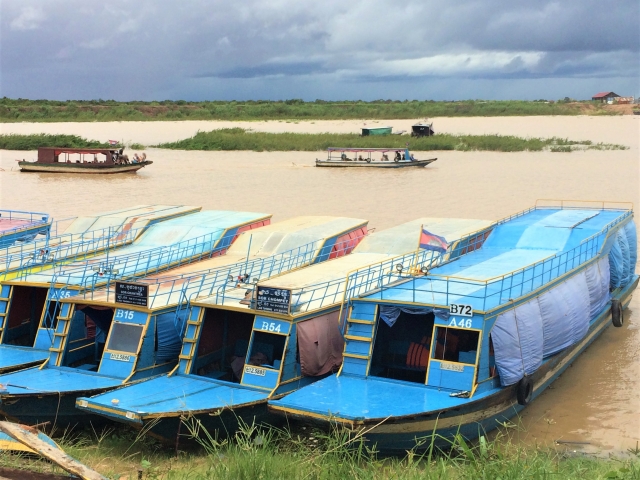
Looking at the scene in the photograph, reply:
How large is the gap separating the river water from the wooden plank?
693cm

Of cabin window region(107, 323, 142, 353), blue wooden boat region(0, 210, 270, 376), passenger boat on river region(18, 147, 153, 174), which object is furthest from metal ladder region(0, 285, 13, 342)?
passenger boat on river region(18, 147, 153, 174)

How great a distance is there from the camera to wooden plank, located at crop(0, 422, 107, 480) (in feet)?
20.6

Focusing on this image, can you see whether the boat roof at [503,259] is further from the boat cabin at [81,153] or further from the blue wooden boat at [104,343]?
the boat cabin at [81,153]

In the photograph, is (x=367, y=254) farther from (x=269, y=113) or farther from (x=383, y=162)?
(x=269, y=113)

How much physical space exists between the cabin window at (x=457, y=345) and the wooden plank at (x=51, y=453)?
579 centimetres

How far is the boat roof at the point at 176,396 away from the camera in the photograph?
10.1 m

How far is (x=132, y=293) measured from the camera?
11.9m

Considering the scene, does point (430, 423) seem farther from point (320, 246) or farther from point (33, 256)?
point (33, 256)

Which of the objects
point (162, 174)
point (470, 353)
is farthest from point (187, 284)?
point (162, 174)

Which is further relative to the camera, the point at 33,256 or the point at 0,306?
the point at 33,256

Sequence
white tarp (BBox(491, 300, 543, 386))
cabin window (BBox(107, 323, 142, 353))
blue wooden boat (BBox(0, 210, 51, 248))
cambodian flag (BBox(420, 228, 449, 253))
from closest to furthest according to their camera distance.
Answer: white tarp (BBox(491, 300, 543, 386)) → cabin window (BBox(107, 323, 142, 353)) → cambodian flag (BBox(420, 228, 449, 253)) → blue wooden boat (BBox(0, 210, 51, 248))

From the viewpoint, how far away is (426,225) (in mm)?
17297

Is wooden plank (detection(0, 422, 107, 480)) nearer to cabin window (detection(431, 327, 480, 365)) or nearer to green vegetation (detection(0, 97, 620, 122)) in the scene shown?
cabin window (detection(431, 327, 480, 365))

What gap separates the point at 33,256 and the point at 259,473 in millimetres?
10349
